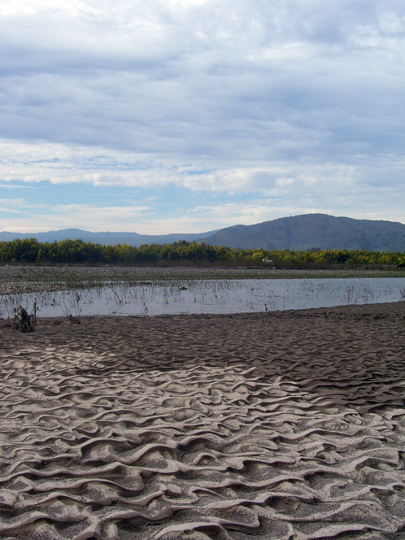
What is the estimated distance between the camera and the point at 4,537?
9.64 ft

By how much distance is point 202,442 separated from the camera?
4.54 m

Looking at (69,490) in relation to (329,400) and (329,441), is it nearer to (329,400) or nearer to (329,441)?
(329,441)

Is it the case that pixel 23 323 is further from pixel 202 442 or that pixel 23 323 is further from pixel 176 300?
pixel 176 300

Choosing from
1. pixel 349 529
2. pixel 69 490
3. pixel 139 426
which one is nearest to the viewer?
pixel 349 529

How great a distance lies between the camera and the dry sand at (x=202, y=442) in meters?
3.21

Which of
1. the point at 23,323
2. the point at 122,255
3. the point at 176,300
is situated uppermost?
the point at 122,255

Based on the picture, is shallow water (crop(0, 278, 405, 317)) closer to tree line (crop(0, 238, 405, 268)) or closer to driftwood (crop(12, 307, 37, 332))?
driftwood (crop(12, 307, 37, 332))

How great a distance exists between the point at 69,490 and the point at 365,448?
3.00 meters

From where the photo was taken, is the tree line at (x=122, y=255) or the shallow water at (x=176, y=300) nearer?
the shallow water at (x=176, y=300)

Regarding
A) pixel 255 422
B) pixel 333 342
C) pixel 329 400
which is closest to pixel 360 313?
pixel 333 342

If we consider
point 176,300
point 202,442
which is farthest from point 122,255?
point 202,442

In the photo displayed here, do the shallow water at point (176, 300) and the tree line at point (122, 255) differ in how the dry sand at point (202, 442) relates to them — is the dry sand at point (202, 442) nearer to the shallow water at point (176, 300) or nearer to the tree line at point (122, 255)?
the shallow water at point (176, 300)

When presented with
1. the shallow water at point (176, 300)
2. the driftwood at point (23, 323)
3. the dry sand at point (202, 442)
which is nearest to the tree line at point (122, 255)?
the shallow water at point (176, 300)

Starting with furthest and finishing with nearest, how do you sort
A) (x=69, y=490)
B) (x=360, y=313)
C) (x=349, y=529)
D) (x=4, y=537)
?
(x=360, y=313) < (x=69, y=490) < (x=349, y=529) < (x=4, y=537)
